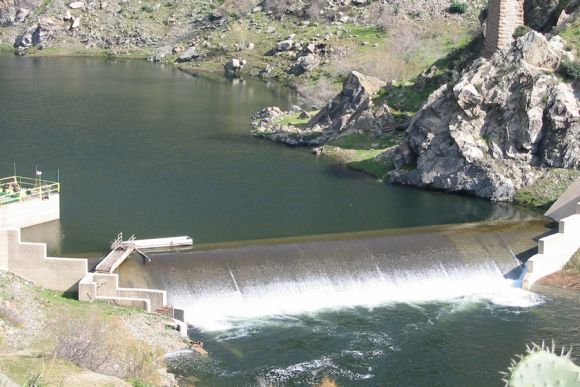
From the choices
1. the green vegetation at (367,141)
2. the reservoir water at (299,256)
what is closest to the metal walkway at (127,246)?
the reservoir water at (299,256)

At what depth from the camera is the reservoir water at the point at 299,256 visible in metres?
38.2

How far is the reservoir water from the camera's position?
3822cm

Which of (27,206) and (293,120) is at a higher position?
(293,120)

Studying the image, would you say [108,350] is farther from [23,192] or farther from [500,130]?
[500,130]

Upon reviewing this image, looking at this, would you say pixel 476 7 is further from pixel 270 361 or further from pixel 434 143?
pixel 270 361

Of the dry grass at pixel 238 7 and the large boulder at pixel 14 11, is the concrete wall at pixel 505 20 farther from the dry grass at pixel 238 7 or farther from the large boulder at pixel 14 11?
the large boulder at pixel 14 11

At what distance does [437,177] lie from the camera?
216 ft

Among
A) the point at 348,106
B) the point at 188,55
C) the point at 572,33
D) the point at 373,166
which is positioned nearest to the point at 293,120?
the point at 348,106

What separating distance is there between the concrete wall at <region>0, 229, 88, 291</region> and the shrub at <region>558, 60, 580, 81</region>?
38615 mm

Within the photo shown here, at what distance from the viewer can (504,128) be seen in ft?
211

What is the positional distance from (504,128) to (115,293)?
3421 cm

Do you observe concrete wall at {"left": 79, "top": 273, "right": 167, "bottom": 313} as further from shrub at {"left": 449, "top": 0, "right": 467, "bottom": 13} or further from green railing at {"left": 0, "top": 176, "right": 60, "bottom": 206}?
shrub at {"left": 449, "top": 0, "right": 467, "bottom": 13}

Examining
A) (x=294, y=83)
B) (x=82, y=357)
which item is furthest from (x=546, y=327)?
(x=294, y=83)

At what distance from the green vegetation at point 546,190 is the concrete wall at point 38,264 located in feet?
108
